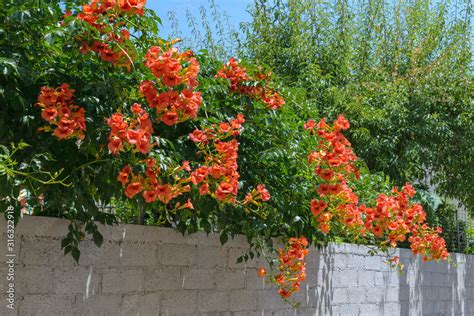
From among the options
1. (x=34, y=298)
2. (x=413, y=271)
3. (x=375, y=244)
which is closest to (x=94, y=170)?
(x=34, y=298)

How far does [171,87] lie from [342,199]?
1.87 meters

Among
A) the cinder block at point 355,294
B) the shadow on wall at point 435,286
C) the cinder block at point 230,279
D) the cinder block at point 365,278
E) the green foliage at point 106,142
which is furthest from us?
the shadow on wall at point 435,286

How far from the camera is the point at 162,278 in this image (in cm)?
420

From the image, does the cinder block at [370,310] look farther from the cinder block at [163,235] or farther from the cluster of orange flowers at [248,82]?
the cluster of orange flowers at [248,82]

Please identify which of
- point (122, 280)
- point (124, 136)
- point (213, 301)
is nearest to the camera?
point (124, 136)

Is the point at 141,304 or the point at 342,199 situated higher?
the point at 342,199

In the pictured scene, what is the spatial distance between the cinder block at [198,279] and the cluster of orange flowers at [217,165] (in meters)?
0.89

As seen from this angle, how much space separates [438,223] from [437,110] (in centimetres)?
175

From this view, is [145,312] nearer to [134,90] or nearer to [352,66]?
[134,90]

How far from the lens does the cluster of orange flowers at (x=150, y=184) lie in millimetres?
3166

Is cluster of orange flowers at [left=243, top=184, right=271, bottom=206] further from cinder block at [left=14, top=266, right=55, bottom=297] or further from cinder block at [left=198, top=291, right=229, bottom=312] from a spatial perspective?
cinder block at [left=14, top=266, right=55, bottom=297]

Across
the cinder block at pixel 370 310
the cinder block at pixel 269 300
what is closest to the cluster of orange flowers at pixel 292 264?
the cinder block at pixel 269 300

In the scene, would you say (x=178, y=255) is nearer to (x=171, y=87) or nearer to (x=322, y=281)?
(x=171, y=87)

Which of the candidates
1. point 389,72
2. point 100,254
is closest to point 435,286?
point 389,72
